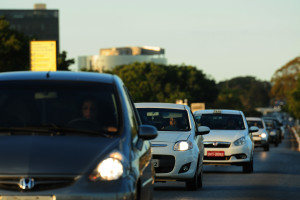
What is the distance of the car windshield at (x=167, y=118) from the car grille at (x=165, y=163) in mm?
806

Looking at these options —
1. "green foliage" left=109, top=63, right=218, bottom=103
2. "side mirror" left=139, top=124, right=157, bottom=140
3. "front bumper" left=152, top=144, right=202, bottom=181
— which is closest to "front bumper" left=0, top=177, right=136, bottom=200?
"side mirror" left=139, top=124, right=157, bottom=140

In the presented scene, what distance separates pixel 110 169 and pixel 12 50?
6319cm

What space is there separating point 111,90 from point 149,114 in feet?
26.9

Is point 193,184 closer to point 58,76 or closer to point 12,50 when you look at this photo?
point 58,76

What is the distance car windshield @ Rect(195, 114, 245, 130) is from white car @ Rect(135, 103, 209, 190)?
21.3 ft

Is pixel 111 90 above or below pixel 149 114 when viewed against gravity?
above

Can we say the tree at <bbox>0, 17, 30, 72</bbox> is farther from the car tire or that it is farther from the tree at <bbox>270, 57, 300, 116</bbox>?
the tree at <bbox>270, 57, 300, 116</bbox>

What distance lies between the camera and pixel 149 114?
16406 mm

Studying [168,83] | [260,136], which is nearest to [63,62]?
[260,136]

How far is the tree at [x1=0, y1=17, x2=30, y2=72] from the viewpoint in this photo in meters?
68.6

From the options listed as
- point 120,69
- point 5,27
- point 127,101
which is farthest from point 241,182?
point 120,69

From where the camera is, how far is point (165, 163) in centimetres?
1507

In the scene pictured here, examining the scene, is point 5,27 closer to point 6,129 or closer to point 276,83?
point 6,129

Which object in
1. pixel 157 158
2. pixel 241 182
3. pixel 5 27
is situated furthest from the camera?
pixel 5 27
